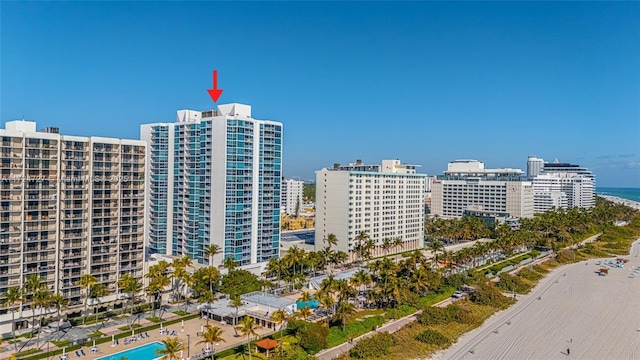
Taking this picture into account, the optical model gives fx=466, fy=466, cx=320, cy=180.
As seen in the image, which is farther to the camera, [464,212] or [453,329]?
[464,212]

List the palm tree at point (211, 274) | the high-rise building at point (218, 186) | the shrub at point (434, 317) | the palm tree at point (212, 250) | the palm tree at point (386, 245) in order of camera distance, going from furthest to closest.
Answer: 1. the palm tree at point (386, 245)
2. the high-rise building at point (218, 186)
3. the palm tree at point (212, 250)
4. the palm tree at point (211, 274)
5. the shrub at point (434, 317)

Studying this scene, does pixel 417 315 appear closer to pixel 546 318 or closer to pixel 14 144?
pixel 546 318

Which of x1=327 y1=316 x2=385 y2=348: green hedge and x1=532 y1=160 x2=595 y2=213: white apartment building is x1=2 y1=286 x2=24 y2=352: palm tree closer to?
x1=327 y1=316 x2=385 y2=348: green hedge

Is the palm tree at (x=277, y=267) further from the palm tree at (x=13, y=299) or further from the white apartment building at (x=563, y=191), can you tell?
the white apartment building at (x=563, y=191)

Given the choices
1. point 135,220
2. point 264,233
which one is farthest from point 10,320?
point 264,233

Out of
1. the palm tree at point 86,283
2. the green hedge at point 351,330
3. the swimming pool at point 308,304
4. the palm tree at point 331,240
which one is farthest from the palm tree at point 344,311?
the palm tree at point 331,240

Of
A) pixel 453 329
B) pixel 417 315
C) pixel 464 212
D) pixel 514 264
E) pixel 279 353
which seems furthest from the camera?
pixel 464 212
